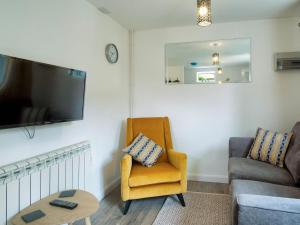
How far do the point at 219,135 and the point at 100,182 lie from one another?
5.74 ft

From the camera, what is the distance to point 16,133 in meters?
1.73

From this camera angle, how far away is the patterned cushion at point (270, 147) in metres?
2.60

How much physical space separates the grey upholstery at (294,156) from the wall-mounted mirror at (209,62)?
1.05m

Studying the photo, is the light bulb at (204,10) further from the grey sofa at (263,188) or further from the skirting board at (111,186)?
the skirting board at (111,186)

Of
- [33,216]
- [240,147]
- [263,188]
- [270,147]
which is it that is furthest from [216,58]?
[33,216]

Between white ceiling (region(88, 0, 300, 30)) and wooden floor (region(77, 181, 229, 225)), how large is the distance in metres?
2.23

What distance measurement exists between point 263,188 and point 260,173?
0.38m

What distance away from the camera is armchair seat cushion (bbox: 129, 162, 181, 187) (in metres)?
2.51

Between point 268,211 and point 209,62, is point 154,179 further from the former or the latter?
point 209,62

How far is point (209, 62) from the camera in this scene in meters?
3.51

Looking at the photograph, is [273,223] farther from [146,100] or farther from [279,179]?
[146,100]

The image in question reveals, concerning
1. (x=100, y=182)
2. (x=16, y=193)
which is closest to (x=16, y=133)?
(x=16, y=193)

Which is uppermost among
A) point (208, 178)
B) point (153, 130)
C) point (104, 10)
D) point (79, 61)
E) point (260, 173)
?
point (104, 10)

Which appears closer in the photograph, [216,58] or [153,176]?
[153,176]
